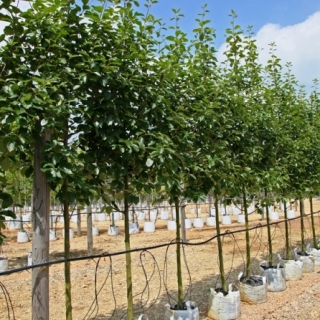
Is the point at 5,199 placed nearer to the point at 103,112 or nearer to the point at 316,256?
the point at 103,112

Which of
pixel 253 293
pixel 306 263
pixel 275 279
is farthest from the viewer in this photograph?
pixel 306 263

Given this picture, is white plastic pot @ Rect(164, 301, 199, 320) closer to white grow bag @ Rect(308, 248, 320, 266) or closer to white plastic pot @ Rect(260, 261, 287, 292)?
white plastic pot @ Rect(260, 261, 287, 292)

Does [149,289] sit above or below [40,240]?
below

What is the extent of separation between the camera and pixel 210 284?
6.25m

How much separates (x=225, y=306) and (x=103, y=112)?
2915 millimetres

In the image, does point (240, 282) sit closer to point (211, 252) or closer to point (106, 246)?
point (211, 252)

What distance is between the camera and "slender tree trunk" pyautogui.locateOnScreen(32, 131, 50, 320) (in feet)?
8.68

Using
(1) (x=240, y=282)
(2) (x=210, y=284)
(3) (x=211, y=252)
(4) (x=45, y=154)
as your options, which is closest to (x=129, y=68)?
(4) (x=45, y=154)

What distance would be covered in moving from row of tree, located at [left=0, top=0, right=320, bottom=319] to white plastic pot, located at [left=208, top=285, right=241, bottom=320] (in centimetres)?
131

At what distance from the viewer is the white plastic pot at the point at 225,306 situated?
440 cm

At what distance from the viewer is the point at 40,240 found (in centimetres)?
267

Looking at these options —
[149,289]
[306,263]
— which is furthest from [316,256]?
[149,289]

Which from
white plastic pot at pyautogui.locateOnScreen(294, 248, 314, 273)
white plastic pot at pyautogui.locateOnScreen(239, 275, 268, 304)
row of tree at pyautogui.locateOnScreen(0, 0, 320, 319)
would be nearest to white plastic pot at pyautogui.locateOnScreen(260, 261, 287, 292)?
white plastic pot at pyautogui.locateOnScreen(239, 275, 268, 304)

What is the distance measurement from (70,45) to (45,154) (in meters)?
0.84
